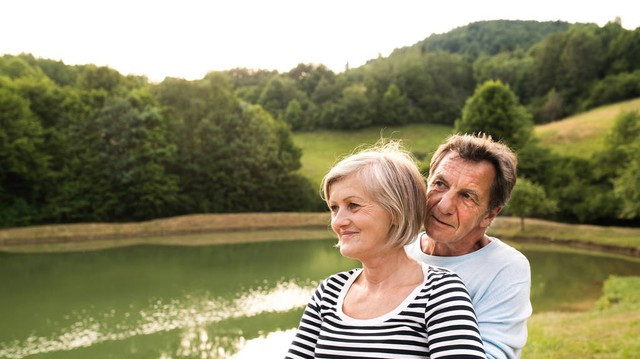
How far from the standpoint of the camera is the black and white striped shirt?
1.58 metres

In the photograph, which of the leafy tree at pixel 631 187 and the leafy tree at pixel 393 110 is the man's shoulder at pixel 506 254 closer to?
the leafy tree at pixel 631 187

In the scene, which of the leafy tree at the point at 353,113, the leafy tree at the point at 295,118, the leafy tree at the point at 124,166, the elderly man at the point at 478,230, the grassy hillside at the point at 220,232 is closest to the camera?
the elderly man at the point at 478,230

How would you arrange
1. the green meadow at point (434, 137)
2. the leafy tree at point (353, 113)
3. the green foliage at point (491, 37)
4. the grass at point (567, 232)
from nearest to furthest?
1. the grass at point (567, 232)
2. the green meadow at point (434, 137)
3. the leafy tree at point (353, 113)
4. the green foliage at point (491, 37)

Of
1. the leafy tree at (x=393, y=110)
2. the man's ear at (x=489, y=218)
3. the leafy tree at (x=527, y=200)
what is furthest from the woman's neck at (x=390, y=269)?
the leafy tree at (x=393, y=110)

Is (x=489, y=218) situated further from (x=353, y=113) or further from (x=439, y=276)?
(x=353, y=113)

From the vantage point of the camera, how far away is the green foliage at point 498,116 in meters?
36.6

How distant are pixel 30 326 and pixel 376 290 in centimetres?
Result: 1480

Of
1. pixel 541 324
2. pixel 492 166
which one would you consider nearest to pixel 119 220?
pixel 541 324

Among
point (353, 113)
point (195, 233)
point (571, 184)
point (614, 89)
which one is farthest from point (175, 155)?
point (614, 89)

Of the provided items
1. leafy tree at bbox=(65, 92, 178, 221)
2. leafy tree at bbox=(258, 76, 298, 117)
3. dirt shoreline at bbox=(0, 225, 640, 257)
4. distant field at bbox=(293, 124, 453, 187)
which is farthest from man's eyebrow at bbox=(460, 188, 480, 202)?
leafy tree at bbox=(258, 76, 298, 117)

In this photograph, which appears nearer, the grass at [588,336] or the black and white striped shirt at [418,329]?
the black and white striped shirt at [418,329]

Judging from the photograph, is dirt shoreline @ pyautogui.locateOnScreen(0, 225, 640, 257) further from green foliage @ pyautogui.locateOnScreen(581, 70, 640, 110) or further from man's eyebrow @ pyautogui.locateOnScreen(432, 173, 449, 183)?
green foliage @ pyautogui.locateOnScreen(581, 70, 640, 110)

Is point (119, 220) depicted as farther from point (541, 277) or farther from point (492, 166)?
point (492, 166)

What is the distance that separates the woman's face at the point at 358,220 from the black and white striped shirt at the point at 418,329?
0.62 feet
